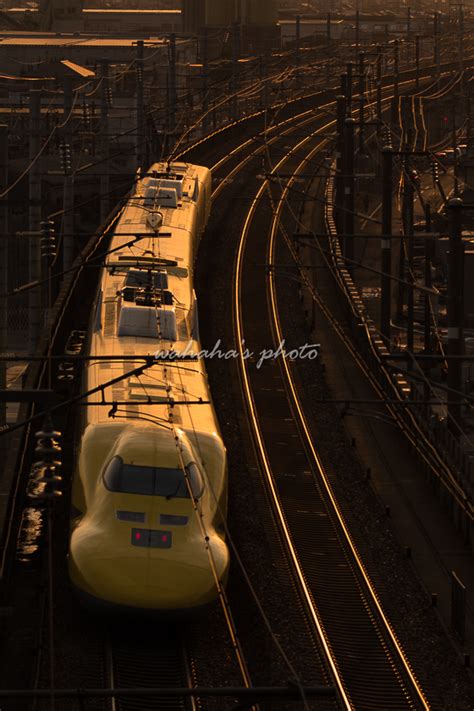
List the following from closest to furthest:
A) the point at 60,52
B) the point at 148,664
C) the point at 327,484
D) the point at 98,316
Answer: the point at 148,664
the point at 327,484
the point at 98,316
the point at 60,52

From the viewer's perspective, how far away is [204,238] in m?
53.5

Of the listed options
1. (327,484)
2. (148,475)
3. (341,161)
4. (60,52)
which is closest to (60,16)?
(60,52)

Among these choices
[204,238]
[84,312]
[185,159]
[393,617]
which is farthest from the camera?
[185,159]

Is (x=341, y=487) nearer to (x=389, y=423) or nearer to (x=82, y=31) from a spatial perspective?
(x=389, y=423)

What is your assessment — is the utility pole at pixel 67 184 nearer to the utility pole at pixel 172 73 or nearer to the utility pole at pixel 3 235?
the utility pole at pixel 3 235

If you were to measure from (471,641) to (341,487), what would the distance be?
22.7 ft

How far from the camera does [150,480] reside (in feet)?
70.8

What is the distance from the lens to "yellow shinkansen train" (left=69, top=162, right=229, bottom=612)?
20.5m

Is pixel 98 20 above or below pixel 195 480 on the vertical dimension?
above

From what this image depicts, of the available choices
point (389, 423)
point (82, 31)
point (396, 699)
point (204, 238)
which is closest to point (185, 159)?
point (204, 238)

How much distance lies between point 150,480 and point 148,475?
0.32 feet

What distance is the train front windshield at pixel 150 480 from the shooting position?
21.4m

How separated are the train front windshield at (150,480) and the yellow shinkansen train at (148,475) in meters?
0.01

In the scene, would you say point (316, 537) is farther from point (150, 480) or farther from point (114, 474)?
point (114, 474)
